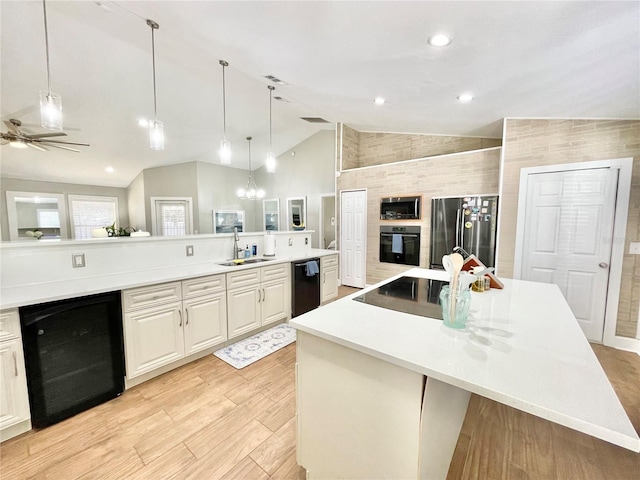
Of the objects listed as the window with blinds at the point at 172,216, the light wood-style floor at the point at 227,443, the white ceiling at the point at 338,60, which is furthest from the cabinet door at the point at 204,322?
the window with blinds at the point at 172,216

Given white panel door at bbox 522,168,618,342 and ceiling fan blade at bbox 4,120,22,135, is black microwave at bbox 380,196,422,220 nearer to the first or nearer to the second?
white panel door at bbox 522,168,618,342

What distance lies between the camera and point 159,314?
2166 millimetres

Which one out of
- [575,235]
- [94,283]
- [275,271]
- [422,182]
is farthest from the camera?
[422,182]

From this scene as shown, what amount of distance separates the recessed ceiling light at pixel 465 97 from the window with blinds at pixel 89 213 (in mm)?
8214

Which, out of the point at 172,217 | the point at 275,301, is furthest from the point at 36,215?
the point at 275,301

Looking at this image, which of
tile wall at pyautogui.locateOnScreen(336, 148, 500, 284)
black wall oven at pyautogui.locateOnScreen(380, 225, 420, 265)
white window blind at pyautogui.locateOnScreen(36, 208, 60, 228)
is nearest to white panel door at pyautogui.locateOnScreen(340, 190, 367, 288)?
tile wall at pyautogui.locateOnScreen(336, 148, 500, 284)

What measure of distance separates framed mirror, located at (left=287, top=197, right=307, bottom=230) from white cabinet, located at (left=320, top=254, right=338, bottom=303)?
252 centimetres

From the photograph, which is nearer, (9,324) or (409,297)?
(9,324)

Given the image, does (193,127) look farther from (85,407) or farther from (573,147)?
Answer: (573,147)

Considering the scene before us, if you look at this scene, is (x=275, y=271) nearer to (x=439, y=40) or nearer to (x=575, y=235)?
(x=439, y=40)

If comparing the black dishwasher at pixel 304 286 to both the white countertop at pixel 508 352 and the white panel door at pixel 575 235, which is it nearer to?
the white countertop at pixel 508 352

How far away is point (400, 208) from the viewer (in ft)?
14.8

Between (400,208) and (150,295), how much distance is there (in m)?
3.80

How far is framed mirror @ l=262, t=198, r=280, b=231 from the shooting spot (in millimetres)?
7375
